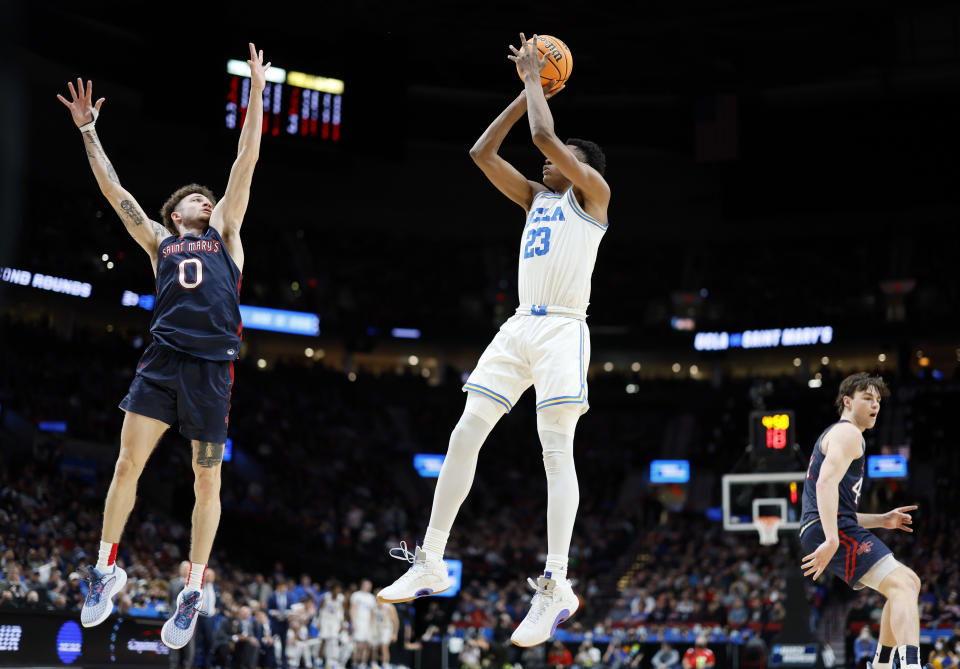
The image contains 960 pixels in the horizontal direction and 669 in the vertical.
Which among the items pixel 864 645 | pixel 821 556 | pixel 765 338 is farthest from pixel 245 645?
pixel 765 338

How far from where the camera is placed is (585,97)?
35.1 metres

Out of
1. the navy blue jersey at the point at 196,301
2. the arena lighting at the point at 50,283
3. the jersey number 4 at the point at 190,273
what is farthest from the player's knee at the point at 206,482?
the arena lighting at the point at 50,283

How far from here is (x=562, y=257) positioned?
7504 mm

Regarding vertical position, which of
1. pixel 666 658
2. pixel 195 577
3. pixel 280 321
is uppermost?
pixel 280 321

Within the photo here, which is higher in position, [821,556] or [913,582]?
[821,556]

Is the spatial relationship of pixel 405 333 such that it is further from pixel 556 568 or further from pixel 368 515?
pixel 556 568

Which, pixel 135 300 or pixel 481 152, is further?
pixel 135 300

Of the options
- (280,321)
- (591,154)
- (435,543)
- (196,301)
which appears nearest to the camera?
(435,543)

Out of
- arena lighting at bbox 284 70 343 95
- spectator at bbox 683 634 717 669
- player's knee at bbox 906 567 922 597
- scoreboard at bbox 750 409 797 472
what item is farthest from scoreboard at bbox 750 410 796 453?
arena lighting at bbox 284 70 343 95

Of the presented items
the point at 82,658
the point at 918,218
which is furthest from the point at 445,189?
the point at 82,658

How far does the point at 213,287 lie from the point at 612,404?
106 ft

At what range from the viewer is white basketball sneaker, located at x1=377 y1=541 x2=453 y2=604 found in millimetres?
6996

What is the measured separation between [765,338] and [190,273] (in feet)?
101

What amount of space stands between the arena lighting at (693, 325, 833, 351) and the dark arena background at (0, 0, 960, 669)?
10 centimetres
